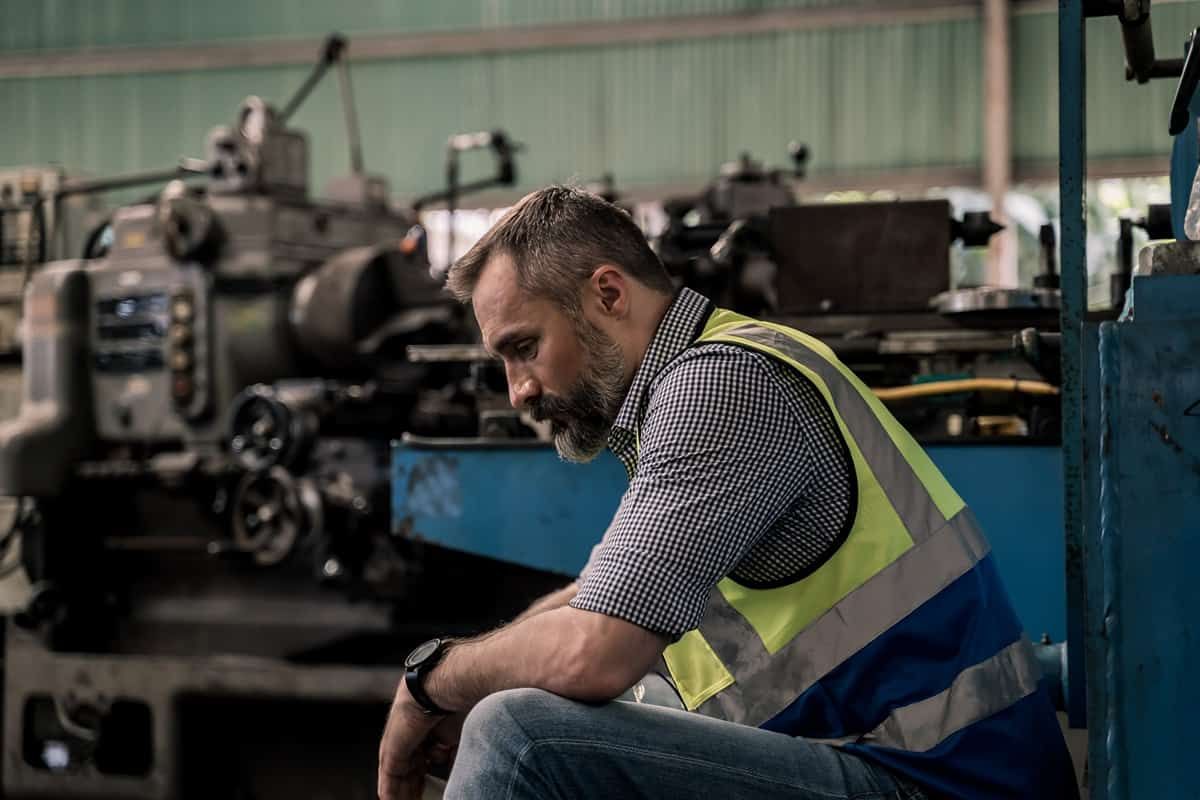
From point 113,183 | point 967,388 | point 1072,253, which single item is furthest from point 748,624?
point 113,183

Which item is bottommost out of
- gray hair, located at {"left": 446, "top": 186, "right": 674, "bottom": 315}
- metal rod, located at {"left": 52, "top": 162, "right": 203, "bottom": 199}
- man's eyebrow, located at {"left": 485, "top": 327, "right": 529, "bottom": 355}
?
man's eyebrow, located at {"left": 485, "top": 327, "right": 529, "bottom": 355}

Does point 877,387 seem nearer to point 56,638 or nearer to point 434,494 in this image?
point 434,494

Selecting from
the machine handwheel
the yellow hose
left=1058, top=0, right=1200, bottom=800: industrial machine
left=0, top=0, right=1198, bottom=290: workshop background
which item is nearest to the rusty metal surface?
the machine handwheel

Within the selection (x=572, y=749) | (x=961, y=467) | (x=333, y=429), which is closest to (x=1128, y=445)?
(x=572, y=749)

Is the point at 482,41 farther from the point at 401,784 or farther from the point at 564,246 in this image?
the point at 401,784

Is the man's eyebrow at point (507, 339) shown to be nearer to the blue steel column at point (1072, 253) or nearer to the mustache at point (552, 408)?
the mustache at point (552, 408)

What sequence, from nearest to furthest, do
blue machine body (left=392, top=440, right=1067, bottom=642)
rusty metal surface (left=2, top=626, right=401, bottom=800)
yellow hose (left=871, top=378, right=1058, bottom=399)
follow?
1. blue machine body (left=392, top=440, right=1067, bottom=642)
2. yellow hose (left=871, top=378, right=1058, bottom=399)
3. rusty metal surface (left=2, top=626, right=401, bottom=800)

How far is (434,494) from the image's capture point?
2.64 m

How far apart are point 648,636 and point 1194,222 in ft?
2.13

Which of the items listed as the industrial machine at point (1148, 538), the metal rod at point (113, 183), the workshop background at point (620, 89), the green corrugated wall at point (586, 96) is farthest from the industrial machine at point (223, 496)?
the workshop background at point (620, 89)

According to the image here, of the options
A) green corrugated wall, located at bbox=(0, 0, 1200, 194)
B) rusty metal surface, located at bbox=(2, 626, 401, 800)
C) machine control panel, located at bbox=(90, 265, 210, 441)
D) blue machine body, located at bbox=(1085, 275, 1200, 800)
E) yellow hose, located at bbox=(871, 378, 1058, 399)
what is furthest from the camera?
green corrugated wall, located at bbox=(0, 0, 1200, 194)

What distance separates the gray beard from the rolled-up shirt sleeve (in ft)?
0.43

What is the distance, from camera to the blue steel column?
1513 mm

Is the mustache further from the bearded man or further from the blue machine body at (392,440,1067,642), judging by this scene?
the blue machine body at (392,440,1067,642)
